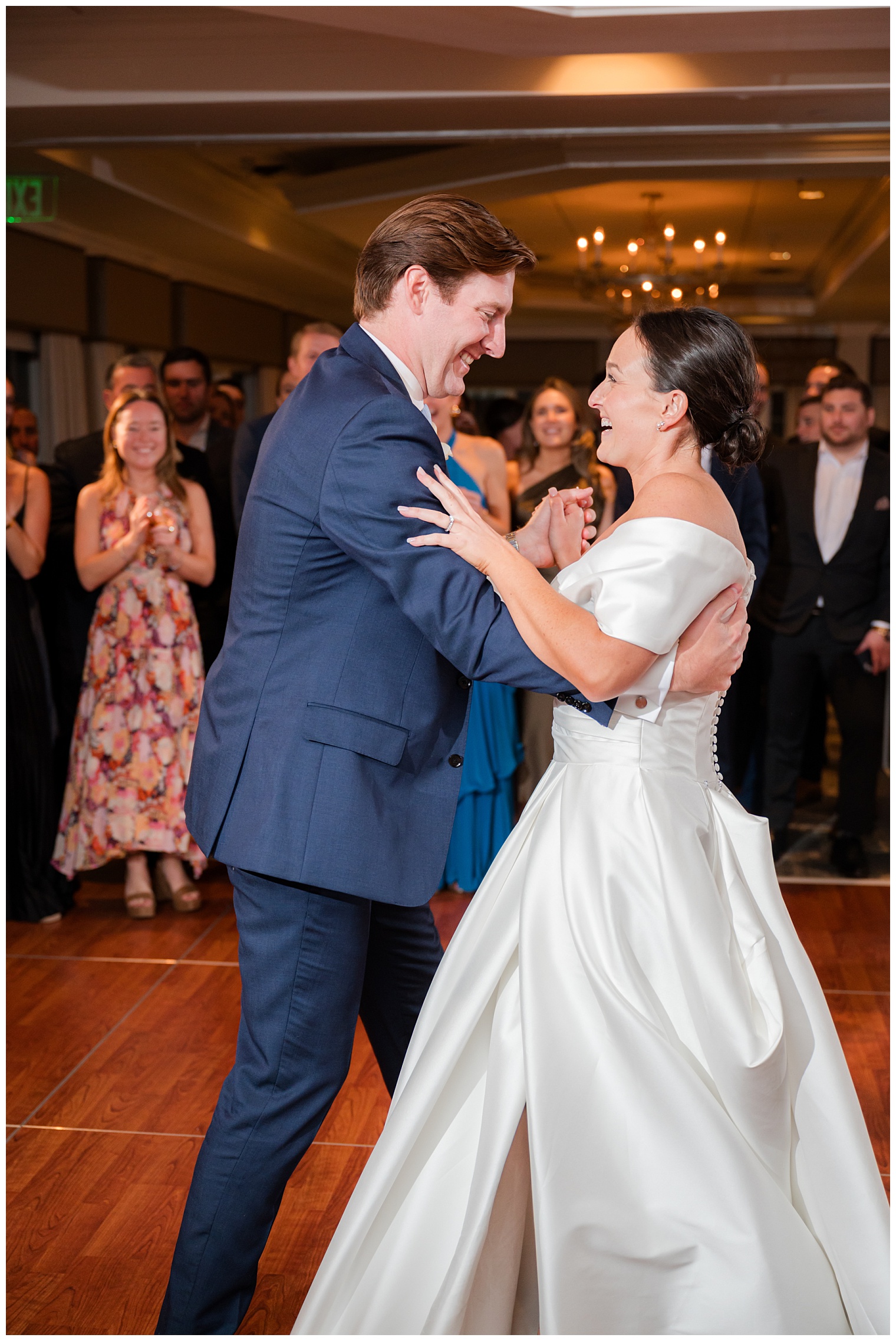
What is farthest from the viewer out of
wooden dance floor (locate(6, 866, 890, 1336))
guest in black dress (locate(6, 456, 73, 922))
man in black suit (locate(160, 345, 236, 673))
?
man in black suit (locate(160, 345, 236, 673))

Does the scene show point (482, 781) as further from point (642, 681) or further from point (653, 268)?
point (653, 268)

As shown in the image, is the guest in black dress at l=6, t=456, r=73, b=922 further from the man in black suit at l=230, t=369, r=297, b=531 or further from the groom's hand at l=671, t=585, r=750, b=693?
the groom's hand at l=671, t=585, r=750, b=693

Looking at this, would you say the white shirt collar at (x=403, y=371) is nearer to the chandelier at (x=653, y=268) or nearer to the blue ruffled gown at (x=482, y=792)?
the blue ruffled gown at (x=482, y=792)

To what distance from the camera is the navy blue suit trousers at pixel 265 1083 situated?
182cm

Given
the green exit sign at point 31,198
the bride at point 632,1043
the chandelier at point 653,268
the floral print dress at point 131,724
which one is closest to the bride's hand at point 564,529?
the bride at point 632,1043

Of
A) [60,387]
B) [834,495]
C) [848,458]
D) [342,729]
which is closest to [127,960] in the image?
[342,729]

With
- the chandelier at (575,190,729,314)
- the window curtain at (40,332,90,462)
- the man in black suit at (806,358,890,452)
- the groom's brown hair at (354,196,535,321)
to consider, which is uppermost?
the chandelier at (575,190,729,314)

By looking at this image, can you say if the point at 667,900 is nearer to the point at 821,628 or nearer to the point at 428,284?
the point at 428,284

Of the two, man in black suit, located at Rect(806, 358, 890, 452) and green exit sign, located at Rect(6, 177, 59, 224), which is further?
green exit sign, located at Rect(6, 177, 59, 224)

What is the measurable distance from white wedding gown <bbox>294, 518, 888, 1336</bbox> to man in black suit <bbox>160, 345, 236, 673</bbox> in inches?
126

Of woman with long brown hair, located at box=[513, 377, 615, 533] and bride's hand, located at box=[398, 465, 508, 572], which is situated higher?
woman with long brown hair, located at box=[513, 377, 615, 533]

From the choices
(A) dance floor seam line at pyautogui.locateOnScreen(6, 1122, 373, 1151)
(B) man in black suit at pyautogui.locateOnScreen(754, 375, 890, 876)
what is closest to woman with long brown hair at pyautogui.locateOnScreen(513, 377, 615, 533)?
(B) man in black suit at pyautogui.locateOnScreen(754, 375, 890, 876)

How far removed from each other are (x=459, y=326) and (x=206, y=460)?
3153 millimetres

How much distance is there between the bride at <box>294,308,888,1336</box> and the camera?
1.68m
